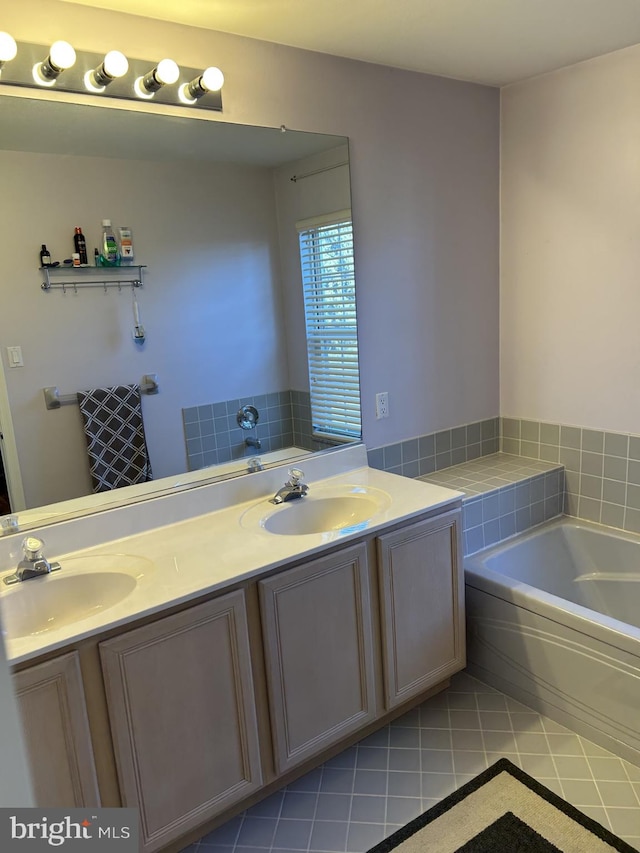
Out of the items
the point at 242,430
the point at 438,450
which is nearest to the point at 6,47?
the point at 242,430

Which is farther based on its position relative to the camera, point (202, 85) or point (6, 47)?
point (202, 85)

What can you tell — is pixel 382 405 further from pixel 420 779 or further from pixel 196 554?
pixel 420 779

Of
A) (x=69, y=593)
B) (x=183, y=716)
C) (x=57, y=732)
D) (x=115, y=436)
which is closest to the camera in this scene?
(x=57, y=732)

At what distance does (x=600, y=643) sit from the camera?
6.63ft

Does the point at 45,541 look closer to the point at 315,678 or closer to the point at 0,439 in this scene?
the point at 0,439

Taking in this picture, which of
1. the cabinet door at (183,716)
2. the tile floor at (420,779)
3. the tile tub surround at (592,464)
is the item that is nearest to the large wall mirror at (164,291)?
the cabinet door at (183,716)

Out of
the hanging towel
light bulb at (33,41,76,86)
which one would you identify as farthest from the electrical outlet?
light bulb at (33,41,76,86)

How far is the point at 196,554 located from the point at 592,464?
6.25ft

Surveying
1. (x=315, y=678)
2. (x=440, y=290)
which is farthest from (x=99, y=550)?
(x=440, y=290)

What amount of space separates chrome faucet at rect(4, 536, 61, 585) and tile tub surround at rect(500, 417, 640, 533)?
88.8 inches

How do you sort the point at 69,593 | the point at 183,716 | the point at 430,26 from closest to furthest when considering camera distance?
1. the point at 183,716
2. the point at 69,593
3. the point at 430,26

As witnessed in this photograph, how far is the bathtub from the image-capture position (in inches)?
78.9

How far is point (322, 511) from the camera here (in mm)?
2258

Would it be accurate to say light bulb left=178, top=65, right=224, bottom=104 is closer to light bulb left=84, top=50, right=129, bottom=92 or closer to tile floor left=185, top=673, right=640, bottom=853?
light bulb left=84, top=50, right=129, bottom=92
